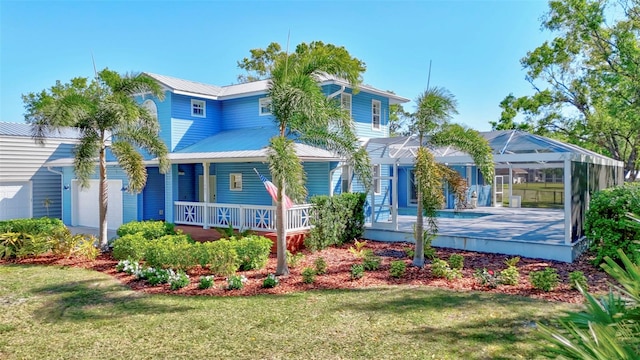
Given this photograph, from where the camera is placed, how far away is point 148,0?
15.5 metres

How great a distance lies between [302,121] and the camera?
9.44 metres

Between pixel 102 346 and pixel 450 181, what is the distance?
801cm

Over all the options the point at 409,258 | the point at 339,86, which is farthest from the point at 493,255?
the point at 339,86

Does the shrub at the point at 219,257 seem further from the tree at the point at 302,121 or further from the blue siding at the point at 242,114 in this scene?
the blue siding at the point at 242,114

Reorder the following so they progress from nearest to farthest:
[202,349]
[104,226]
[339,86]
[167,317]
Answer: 1. [202,349]
2. [167,317]
3. [104,226]
4. [339,86]

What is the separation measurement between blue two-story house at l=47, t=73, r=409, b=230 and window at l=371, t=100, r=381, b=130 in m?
0.05

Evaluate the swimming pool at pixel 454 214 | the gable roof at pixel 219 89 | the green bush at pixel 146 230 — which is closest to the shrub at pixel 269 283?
the green bush at pixel 146 230

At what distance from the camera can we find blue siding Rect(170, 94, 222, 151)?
17141mm

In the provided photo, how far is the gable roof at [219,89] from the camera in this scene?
16797 millimetres

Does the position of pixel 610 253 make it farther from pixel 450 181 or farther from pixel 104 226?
pixel 104 226

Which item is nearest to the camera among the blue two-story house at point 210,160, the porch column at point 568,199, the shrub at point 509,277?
the shrub at point 509,277

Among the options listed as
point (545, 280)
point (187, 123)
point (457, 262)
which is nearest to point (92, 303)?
point (457, 262)

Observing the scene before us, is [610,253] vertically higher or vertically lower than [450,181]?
lower

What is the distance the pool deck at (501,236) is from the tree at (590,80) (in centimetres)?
680
